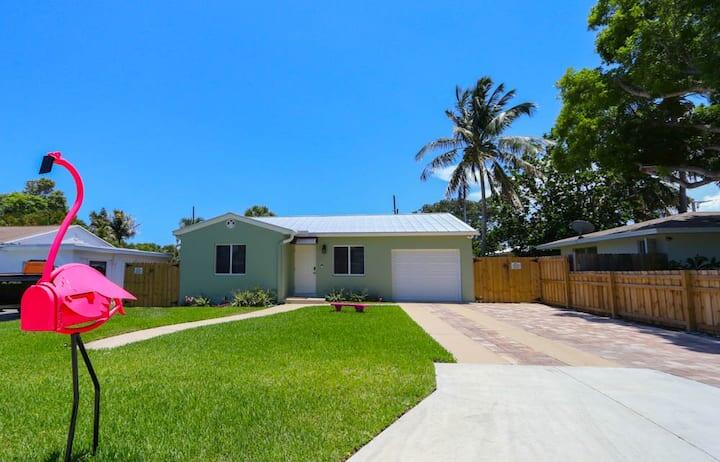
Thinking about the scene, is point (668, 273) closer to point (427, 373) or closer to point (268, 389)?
point (427, 373)

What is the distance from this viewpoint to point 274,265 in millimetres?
16938

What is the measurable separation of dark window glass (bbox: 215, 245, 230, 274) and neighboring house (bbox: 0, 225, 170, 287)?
5653mm

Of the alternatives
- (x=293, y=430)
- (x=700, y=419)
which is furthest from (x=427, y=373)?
(x=700, y=419)

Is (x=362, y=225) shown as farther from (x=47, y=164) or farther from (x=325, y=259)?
(x=47, y=164)

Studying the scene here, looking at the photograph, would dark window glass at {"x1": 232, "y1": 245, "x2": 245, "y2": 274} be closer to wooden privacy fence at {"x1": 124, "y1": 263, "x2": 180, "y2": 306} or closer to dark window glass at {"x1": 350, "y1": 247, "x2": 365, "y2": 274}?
wooden privacy fence at {"x1": 124, "y1": 263, "x2": 180, "y2": 306}

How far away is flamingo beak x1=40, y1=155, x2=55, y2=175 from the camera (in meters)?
3.04

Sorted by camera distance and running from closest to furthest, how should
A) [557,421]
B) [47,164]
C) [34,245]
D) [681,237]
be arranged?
[47,164]
[557,421]
[681,237]
[34,245]

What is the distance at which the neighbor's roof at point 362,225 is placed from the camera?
17.4 meters

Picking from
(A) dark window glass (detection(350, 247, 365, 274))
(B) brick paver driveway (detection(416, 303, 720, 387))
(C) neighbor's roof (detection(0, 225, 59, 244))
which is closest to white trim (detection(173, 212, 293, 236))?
A: (A) dark window glass (detection(350, 247, 365, 274))

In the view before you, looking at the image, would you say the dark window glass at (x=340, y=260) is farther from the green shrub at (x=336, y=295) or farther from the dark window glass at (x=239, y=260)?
the dark window glass at (x=239, y=260)

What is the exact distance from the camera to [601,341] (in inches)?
328

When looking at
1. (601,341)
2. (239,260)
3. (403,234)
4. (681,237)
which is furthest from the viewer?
(403,234)

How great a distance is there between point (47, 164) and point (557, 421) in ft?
15.4

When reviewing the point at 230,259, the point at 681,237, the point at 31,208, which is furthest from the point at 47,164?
the point at 31,208
